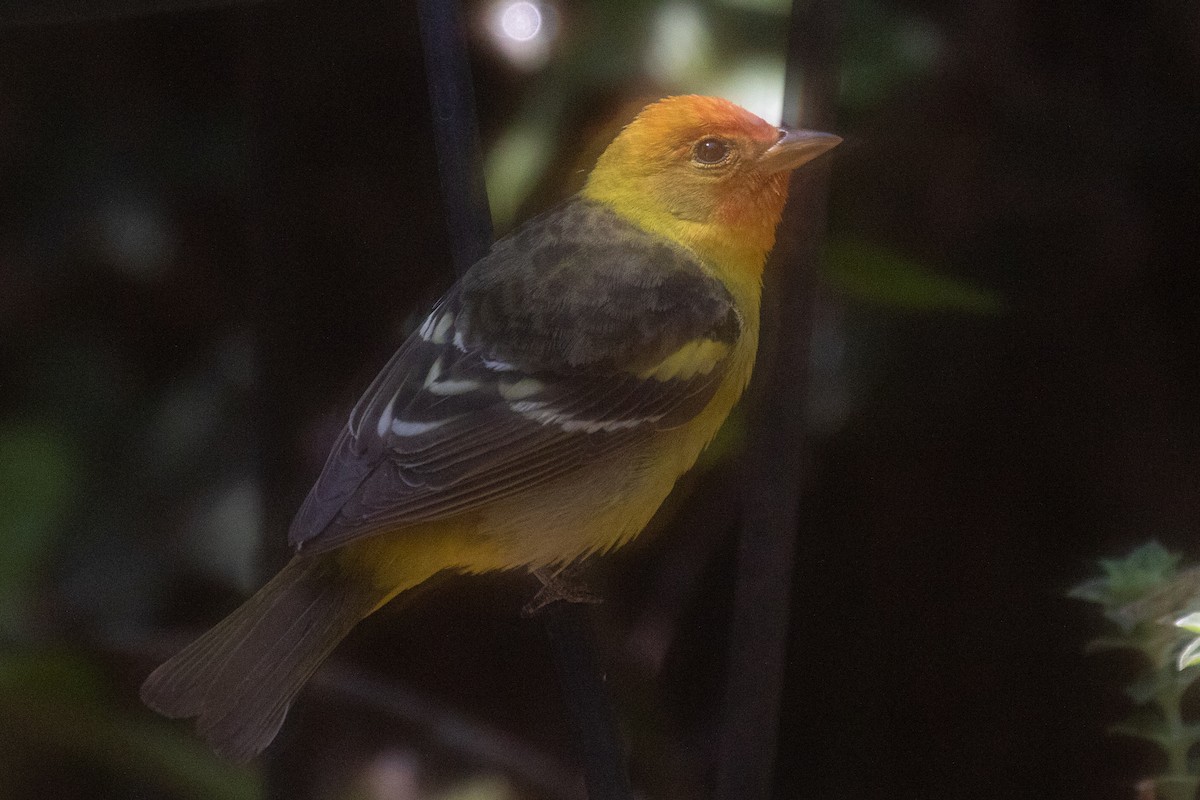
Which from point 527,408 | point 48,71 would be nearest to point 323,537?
point 527,408

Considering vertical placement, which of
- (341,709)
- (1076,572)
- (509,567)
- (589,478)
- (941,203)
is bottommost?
(341,709)

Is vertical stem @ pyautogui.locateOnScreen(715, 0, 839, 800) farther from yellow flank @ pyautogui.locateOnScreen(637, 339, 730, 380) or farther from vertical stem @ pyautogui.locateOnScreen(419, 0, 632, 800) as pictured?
vertical stem @ pyautogui.locateOnScreen(419, 0, 632, 800)

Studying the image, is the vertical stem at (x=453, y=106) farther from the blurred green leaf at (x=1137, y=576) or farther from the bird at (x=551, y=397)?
the blurred green leaf at (x=1137, y=576)

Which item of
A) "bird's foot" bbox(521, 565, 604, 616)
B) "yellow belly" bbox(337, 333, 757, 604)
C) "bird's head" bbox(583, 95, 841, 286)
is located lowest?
"bird's foot" bbox(521, 565, 604, 616)

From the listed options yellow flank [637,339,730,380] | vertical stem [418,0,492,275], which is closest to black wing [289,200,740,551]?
yellow flank [637,339,730,380]

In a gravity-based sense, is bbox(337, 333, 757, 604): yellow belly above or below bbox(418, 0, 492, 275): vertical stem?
below

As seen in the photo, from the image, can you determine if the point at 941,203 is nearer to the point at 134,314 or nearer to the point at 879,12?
the point at 879,12

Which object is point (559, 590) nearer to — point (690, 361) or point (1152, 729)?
point (690, 361)
